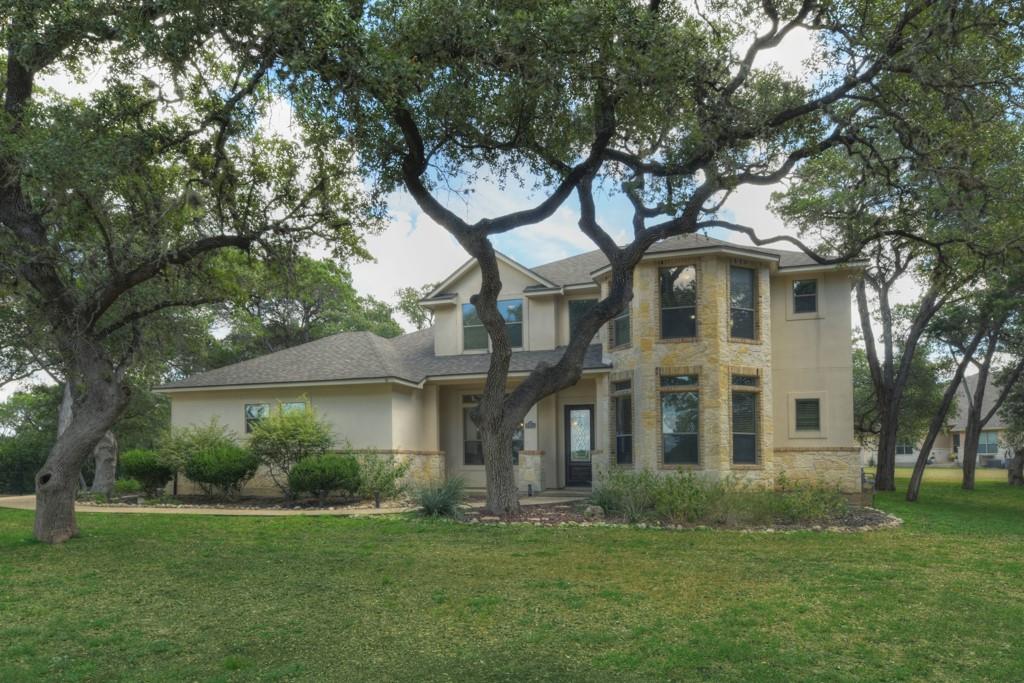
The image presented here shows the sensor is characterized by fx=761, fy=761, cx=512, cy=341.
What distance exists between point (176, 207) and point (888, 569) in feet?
36.4

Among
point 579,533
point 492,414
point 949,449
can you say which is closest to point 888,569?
point 579,533

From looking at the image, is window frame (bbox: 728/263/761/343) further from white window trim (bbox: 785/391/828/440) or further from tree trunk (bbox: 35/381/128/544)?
tree trunk (bbox: 35/381/128/544)

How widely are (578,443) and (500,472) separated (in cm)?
731

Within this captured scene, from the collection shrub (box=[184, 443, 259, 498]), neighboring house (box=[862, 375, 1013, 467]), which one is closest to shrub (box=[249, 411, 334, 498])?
shrub (box=[184, 443, 259, 498])

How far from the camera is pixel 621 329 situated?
19.0 metres

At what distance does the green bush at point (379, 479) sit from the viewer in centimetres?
1731

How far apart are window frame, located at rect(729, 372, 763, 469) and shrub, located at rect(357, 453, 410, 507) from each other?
25.1 feet

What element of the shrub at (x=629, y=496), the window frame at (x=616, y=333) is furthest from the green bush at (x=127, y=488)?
the window frame at (x=616, y=333)

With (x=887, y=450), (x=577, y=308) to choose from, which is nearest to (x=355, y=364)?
(x=577, y=308)

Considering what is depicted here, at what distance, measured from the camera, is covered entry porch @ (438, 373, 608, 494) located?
64.6 ft

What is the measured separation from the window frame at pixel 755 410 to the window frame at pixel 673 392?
769 mm

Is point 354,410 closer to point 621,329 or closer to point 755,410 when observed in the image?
point 621,329

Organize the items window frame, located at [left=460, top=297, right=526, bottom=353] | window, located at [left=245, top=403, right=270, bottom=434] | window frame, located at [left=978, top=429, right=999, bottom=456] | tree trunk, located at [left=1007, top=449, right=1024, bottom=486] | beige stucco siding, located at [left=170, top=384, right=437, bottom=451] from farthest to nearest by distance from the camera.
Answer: window frame, located at [left=978, top=429, right=999, bottom=456]
tree trunk, located at [left=1007, top=449, right=1024, bottom=486]
window frame, located at [left=460, top=297, right=526, bottom=353]
window, located at [left=245, top=403, right=270, bottom=434]
beige stucco siding, located at [left=170, top=384, right=437, bottom=451]

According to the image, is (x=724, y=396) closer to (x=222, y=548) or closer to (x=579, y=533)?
(x=579, y=533)
